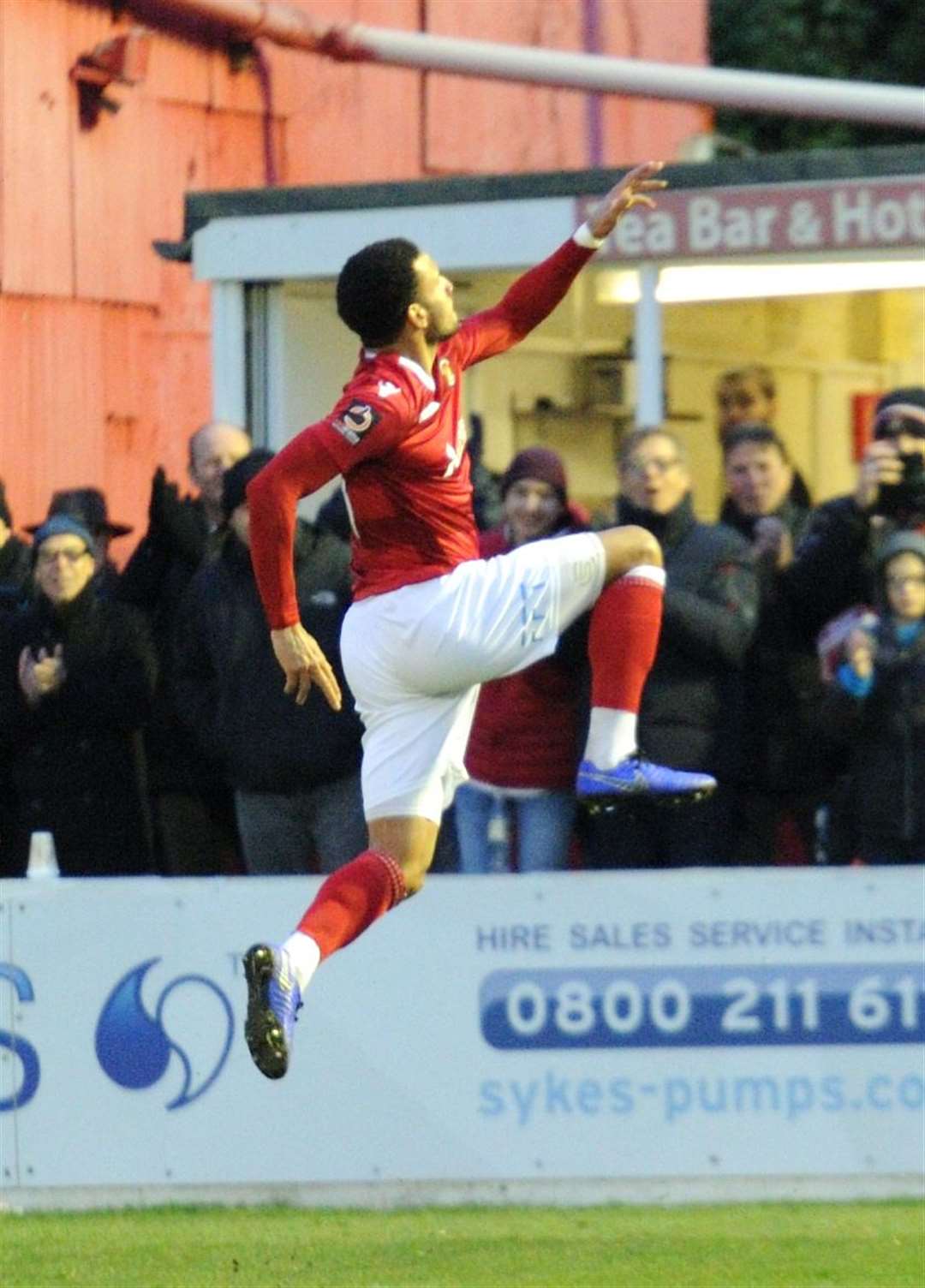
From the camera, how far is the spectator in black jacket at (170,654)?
1001 cm

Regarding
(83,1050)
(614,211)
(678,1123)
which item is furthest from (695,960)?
(614,211)

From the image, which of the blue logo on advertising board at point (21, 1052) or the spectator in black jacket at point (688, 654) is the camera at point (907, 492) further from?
the blue logo on advertising board at point (21, 1052)

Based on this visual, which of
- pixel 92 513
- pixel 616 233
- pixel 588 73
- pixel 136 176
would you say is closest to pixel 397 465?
pixel 92 513

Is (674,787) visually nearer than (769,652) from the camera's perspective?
Yes

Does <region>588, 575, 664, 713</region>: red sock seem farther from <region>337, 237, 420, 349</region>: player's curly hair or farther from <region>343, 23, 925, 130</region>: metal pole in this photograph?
<region>343, 23, 925, 130</region>: metal pole

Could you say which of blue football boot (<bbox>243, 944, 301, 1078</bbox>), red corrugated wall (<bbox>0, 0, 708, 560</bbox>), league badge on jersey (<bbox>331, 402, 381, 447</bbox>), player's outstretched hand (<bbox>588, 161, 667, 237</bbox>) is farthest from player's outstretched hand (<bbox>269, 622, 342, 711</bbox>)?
red corrugated wall (<bbox>0, 0, 708, 560</bbox>)

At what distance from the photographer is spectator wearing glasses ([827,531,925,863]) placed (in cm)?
889

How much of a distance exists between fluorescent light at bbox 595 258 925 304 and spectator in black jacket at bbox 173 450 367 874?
2404 millimetres

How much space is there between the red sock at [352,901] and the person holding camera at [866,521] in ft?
8.46

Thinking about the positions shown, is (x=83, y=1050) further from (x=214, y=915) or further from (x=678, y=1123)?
(x=678, y=1123)

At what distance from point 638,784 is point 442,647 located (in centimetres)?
64

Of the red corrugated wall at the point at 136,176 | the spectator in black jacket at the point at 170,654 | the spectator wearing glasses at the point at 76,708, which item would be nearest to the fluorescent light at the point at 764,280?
the spectator in black jacket at the point at 170,654

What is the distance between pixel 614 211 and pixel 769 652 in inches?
104

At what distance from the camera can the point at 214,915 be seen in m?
8.95
